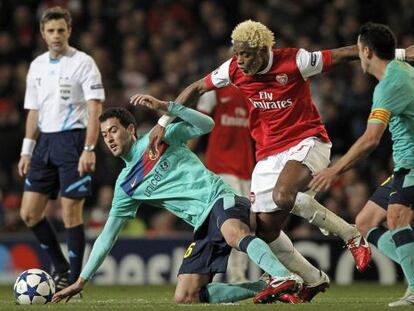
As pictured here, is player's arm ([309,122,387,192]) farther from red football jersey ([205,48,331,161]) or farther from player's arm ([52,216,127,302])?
player's arm ([52,216,127,302])

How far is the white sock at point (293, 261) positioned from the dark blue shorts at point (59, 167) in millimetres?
1924

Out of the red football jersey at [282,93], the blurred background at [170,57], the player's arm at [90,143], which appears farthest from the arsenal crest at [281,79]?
the blurred background at [170,57]

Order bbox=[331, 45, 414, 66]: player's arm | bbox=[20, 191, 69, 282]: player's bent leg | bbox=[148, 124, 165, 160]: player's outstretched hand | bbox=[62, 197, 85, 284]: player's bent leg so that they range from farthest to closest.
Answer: bbox=[20, 191, 69, 282]: player's bent leg < bbox=[62, 197, 85, 284]: player's bent leg < bbox=[331, 45, 414, 66]: player's arm < bbox=[148, 124, 165, 160]: player's outstretched hand

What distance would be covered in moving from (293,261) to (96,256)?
150 centimetres

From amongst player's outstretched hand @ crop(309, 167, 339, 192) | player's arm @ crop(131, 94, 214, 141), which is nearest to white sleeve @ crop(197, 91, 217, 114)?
player's arm @ crop(131, 94, 214, 141)

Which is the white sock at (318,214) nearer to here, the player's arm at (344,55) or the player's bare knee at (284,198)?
the player's bare knee at (284,198)

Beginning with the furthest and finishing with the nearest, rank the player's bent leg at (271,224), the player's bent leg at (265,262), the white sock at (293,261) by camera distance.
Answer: the player's bent leg at (271,224) < the white sock at (293,261) < the player's bent leg at (265,262)

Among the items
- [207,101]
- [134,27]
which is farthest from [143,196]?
[134,27]

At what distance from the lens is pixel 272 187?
28.6 feet

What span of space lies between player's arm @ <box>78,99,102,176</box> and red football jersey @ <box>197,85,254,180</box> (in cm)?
150

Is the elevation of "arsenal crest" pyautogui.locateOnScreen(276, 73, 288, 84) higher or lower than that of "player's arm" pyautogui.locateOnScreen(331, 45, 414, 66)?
lower

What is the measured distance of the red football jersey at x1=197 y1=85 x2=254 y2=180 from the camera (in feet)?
35.6

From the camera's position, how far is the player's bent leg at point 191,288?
7.96m

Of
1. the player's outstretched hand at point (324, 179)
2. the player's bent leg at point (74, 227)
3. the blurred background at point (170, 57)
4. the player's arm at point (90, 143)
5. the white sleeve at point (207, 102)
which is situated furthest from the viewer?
the blurred background at point (170, 57)
